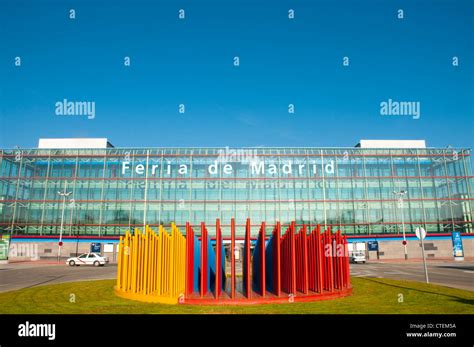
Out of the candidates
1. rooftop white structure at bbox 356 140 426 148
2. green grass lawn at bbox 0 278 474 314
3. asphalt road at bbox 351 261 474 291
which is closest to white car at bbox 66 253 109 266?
green grass lawn at bbox 0 278 474 314

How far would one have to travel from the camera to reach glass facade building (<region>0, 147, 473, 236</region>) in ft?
186

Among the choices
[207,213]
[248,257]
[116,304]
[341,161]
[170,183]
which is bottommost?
[116,304]

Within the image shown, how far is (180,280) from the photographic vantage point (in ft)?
42.2

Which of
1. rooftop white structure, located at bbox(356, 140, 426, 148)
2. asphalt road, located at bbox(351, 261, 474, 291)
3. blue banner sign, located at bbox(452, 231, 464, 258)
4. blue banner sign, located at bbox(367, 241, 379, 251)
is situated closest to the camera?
asphalt road, located at bbox(351, 261, 474, 291)

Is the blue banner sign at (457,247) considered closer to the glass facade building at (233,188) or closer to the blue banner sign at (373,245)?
the glass facade building at (233,188)

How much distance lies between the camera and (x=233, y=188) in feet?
190

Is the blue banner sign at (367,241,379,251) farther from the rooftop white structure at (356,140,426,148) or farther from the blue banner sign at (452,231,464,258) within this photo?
the rooftop white structure at (356,140,426,148)

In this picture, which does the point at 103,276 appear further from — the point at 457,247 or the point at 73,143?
the point at 73,143

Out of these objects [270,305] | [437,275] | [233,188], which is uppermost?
[233,188]

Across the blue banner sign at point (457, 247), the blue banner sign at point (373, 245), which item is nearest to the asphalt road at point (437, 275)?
the blue banner sign at point (457, 247)

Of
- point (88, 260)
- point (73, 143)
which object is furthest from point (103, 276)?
point (73, 143)
